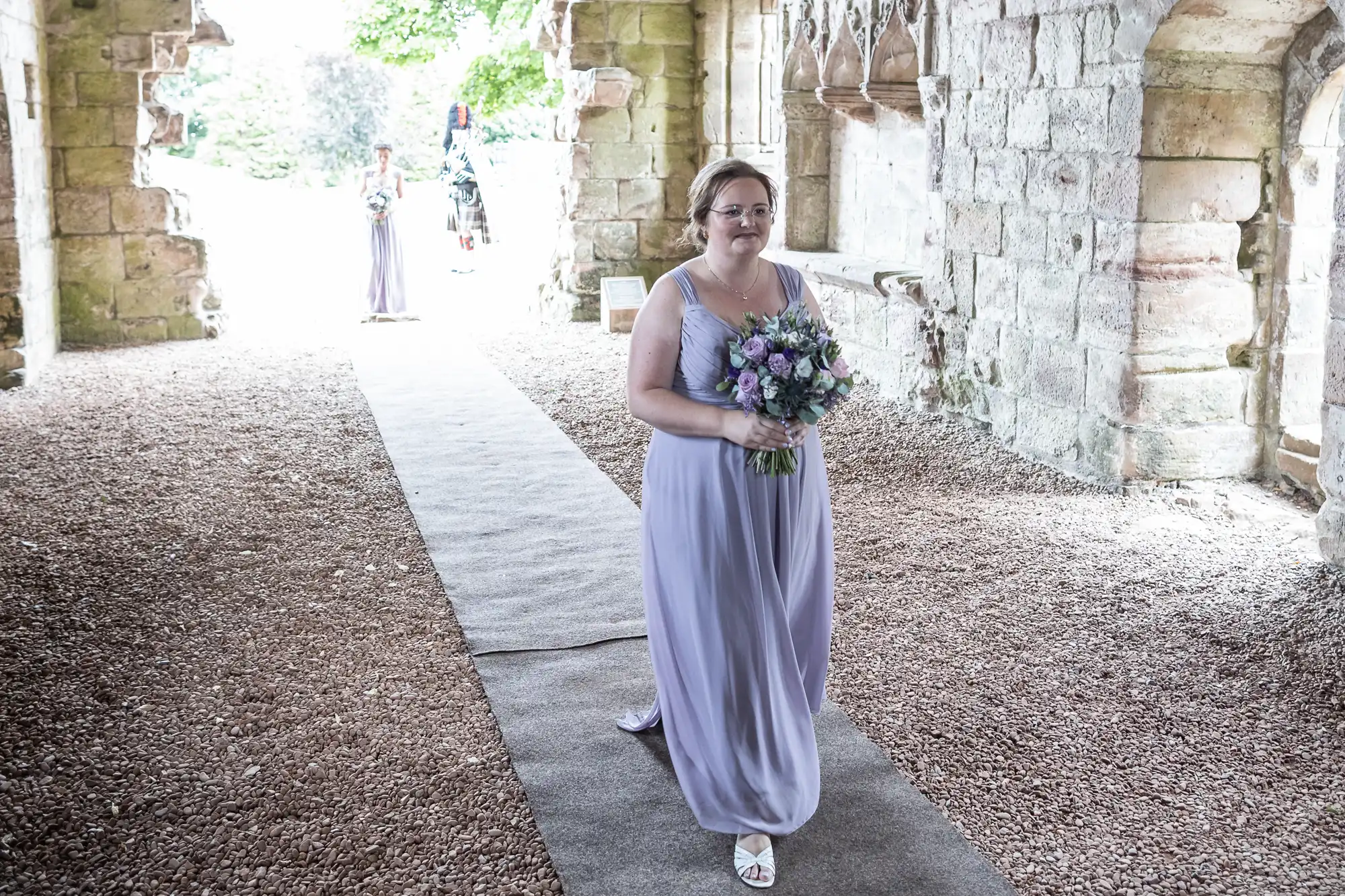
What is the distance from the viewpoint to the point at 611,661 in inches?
170

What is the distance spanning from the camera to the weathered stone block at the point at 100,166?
36.4ft

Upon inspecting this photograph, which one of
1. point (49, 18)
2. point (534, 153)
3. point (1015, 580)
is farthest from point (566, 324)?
point (534, 153)

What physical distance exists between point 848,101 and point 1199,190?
11.9ft

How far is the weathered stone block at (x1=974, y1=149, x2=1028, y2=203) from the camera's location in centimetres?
708

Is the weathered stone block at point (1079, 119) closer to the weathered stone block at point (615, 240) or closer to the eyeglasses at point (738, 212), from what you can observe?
the eyeglasses at point (738, 212)

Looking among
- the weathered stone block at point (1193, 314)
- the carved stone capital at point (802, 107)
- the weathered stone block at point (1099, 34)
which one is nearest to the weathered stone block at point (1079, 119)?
the weathered stone block at point (1099, 34)

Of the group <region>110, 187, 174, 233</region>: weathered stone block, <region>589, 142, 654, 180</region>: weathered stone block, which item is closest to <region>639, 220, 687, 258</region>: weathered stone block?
<region>589, 142, 654, 180</region>: weathered stone block

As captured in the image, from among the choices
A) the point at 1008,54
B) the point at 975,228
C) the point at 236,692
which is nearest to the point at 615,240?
the point at 975,228

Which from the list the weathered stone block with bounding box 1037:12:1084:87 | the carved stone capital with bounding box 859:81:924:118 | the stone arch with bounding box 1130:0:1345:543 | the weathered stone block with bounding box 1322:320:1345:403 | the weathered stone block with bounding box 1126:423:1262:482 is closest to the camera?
the weathered stone block with bounding box 1322:320:1345:403

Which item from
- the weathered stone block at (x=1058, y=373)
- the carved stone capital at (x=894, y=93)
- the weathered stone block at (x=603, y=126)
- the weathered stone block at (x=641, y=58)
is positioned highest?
the weathered stone block at (x=641, y=58)

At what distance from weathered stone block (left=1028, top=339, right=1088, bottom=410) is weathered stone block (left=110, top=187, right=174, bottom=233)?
7.97 meters

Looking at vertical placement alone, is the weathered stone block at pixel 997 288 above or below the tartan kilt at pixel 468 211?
below

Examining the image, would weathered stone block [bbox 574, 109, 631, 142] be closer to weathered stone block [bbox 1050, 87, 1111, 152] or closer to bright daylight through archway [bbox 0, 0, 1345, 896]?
bright daylight through archway [bbox 0, 0, 1345, 896]

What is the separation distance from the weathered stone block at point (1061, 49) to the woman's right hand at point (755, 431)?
4.36 metres
